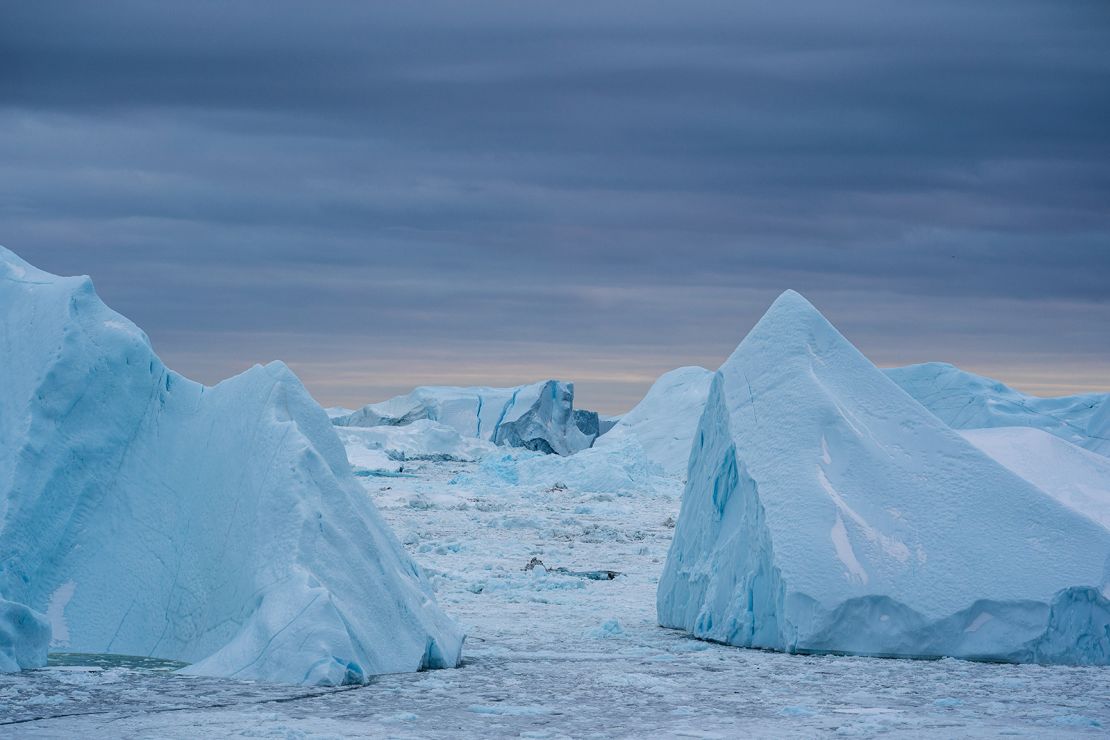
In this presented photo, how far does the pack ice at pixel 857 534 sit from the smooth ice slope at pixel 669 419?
25.8 metres

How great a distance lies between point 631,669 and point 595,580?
570 cm

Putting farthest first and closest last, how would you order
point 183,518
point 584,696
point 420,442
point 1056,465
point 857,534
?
point 420,442 < point 1056,465 < point 857,534 < point 183,518 < point 584,696

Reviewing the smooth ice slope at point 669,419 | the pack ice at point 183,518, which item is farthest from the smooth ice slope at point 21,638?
the smooth ice slope at point 669,419

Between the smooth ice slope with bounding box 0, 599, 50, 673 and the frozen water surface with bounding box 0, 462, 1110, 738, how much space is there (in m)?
0.17

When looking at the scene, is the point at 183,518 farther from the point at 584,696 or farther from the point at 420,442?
the point at 420,442

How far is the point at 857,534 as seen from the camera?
10.4 meters

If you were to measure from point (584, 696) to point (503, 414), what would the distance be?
42.4m

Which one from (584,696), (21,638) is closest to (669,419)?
(584,696)

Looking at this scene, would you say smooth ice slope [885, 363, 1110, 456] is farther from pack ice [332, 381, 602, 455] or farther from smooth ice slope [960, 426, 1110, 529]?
smooth ice slope [960, 426, 1110, 529]

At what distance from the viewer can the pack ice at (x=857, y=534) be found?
1003 cm

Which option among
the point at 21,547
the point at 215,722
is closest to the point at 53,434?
the point at 21,547

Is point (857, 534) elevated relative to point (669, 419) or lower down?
lower down

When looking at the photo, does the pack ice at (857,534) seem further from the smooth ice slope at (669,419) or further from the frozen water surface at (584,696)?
the smooth ice slope at (669,419)

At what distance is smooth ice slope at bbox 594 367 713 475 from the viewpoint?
39781mm
